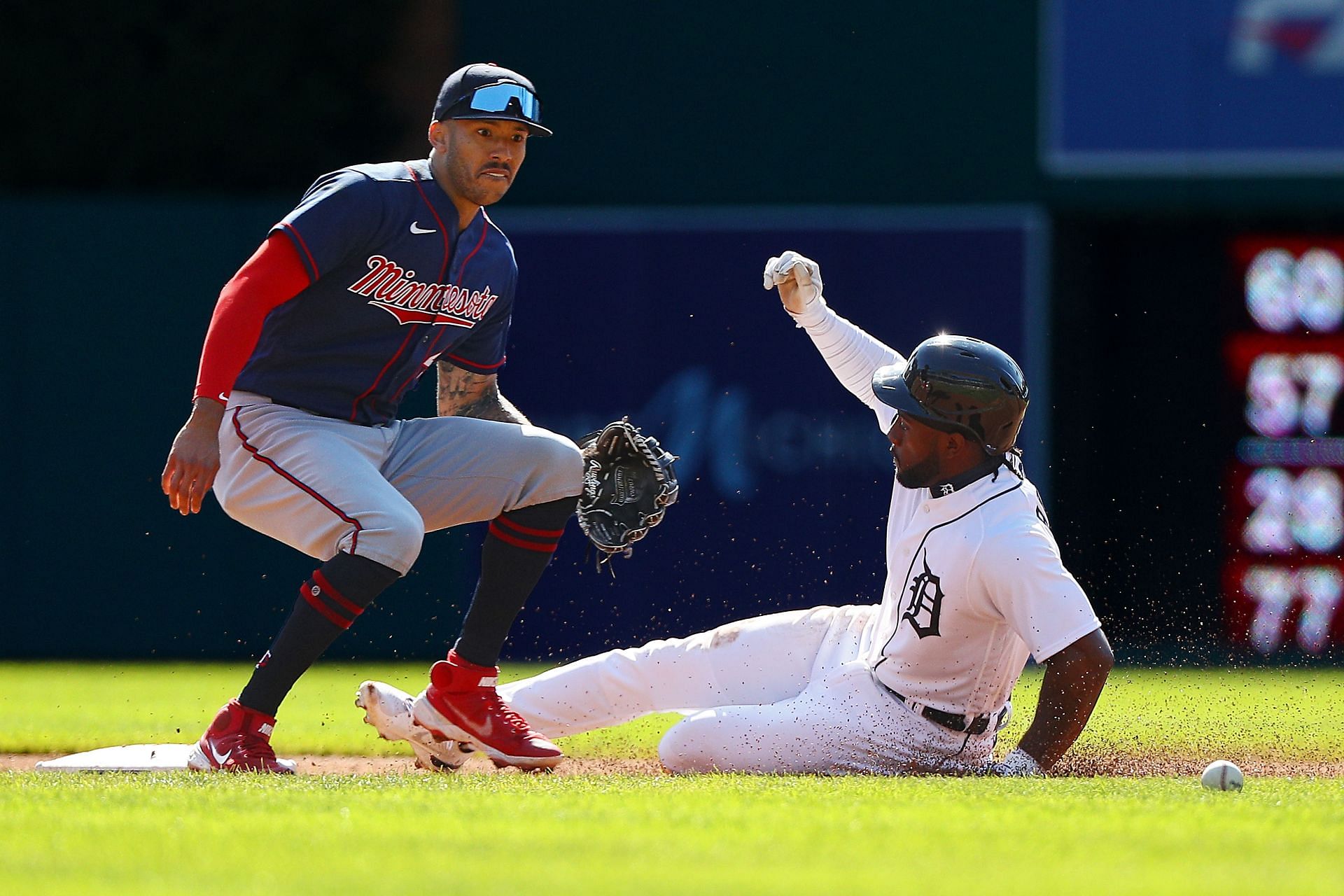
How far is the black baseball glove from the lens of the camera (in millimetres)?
5176

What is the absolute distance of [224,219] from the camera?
30.9 ft

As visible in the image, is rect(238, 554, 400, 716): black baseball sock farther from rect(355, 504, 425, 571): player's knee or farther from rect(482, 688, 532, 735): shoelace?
rect(482, 688, 532, 735): shoelace

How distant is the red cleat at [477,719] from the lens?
4570 mm

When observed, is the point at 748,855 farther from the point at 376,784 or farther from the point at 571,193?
the point at 571,193

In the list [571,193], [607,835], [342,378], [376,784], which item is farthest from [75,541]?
[607,835]

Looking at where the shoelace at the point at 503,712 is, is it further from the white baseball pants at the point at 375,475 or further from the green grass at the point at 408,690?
the green grass at the point at 408,690

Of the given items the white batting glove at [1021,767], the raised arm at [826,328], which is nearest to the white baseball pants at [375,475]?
the raised arm at [826,328]

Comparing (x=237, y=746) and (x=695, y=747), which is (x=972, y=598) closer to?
(x=695, y=747)

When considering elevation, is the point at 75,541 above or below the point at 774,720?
below

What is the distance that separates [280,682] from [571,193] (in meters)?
6.12

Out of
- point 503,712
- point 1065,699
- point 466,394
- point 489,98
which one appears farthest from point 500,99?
point 1065,699

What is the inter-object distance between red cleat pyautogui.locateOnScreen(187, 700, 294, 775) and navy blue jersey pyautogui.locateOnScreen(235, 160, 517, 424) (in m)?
0.79

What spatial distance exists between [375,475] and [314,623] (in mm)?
406

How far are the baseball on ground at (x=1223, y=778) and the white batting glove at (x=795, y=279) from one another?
5.41 ft
